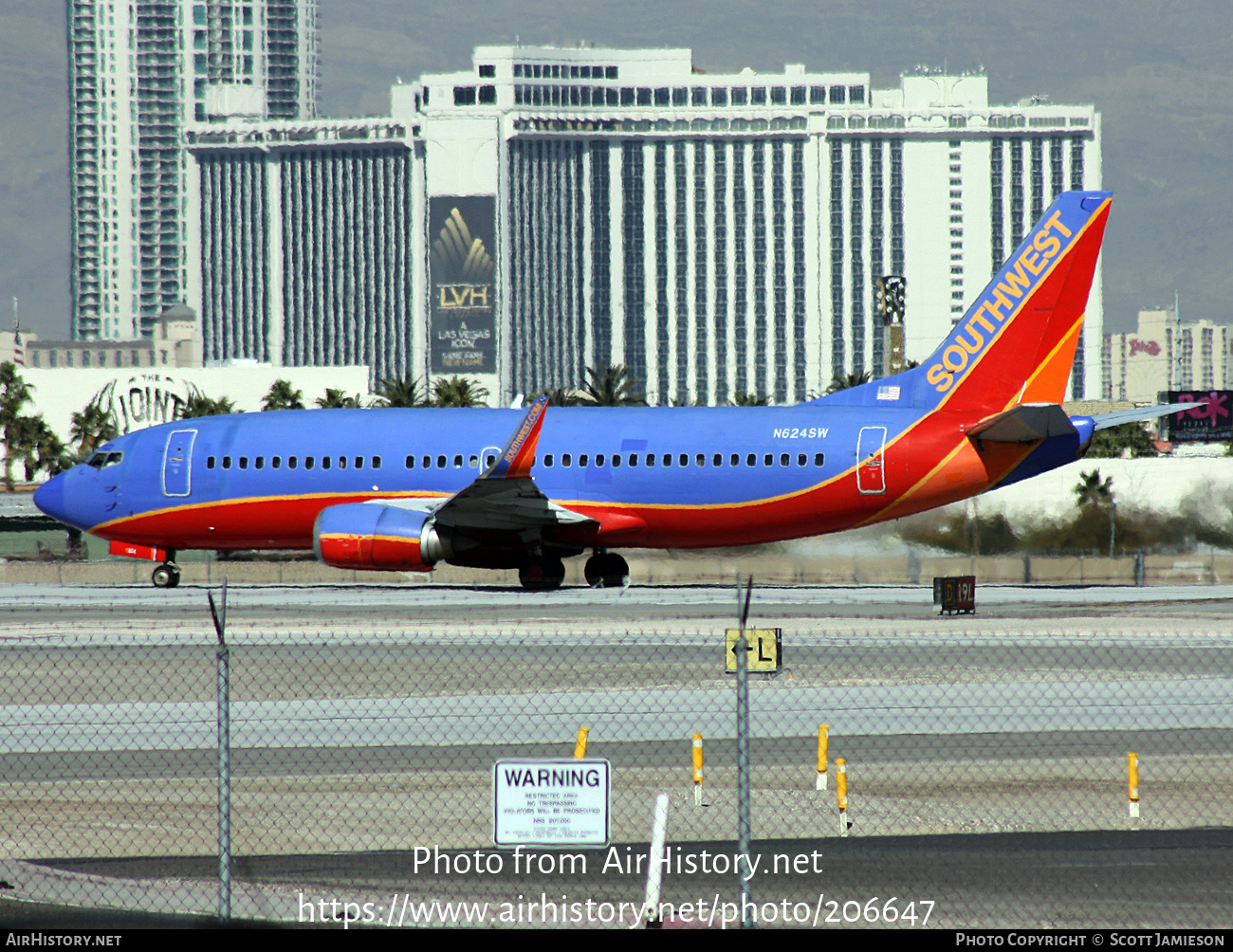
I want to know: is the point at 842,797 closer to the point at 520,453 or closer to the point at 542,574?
the point at 520,453

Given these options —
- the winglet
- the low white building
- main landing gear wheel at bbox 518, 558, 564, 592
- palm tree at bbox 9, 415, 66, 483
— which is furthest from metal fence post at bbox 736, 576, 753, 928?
the low white building

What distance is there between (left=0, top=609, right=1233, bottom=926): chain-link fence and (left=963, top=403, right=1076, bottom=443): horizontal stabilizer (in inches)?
461

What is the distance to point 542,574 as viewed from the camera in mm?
44188

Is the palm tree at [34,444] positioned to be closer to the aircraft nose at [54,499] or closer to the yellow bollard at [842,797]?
the aircraft nose at [54,499]

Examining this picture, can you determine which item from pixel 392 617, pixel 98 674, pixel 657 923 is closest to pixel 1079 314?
pixel 392 617

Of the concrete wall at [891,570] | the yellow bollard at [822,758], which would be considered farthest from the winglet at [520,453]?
the yellow bollard at [822,758]

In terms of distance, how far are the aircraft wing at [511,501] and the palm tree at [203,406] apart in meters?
87.9

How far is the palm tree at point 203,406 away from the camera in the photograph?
417 ft

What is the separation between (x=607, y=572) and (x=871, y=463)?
8.13 m

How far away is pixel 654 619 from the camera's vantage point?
34812 mm

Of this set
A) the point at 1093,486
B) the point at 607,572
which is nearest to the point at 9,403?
the point at 1093,486

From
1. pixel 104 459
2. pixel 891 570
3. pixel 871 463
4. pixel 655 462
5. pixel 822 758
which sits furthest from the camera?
pixel 891 570

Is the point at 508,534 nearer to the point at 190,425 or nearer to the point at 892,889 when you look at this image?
the point at 190,425

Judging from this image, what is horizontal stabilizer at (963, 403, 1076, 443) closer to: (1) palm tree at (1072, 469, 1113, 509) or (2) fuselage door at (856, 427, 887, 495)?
(2) fuselage door at (856, 427, 887, 495)
